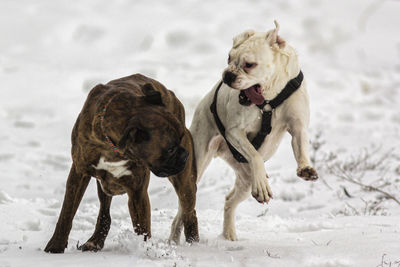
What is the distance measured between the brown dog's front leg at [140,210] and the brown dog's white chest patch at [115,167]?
0.60 feet

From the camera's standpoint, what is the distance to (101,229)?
13.5 feet

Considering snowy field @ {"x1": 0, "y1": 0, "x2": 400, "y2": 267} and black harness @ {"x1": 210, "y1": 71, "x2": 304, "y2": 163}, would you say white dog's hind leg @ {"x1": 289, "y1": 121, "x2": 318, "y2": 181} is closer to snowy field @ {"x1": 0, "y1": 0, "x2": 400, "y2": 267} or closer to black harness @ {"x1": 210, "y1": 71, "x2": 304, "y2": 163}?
black harness @ {"x1": 210, "y1": 71, "x2": 304, "y2": 163}

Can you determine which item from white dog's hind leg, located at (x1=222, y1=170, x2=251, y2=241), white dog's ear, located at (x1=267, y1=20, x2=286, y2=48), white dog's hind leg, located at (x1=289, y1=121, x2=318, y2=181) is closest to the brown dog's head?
white dog's hind leg, located at (x1=289, y1=121, x2=318, y2=181)

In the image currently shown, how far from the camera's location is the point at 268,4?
14320 mm

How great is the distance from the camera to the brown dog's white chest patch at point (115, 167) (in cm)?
356

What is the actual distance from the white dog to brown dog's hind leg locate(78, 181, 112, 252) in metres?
0.63

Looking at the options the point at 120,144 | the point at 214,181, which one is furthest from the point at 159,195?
the point at 120,144

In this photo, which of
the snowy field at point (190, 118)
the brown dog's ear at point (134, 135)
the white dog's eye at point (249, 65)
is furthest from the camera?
the white dog's eye at point (249, 65)

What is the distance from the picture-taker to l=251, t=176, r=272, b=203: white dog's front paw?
3764 millimetres

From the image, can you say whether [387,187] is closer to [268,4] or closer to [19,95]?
[19,95]

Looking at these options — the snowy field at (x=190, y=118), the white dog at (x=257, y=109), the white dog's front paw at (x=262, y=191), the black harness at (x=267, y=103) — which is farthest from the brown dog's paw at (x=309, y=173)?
the black harness at (x=267, y=103)

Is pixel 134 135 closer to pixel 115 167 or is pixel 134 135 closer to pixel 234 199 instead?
pixel 115 167

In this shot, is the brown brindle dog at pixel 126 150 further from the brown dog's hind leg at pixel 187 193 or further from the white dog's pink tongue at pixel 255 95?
the white dog's pink tongue at pixel 255 95

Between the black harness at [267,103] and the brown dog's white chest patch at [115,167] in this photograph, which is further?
the black harness at [267,103]
